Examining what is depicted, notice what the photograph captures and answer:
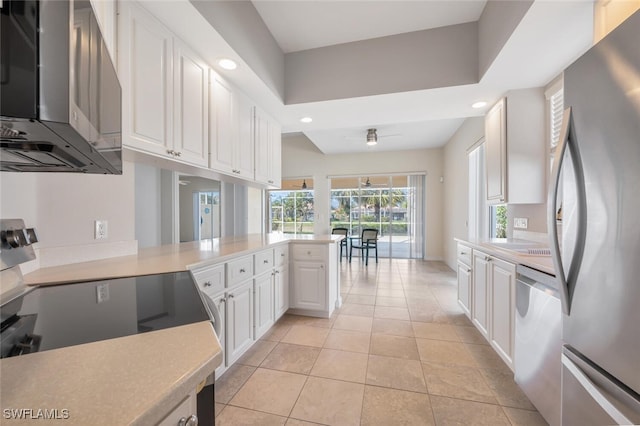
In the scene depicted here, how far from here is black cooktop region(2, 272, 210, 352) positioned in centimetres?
61

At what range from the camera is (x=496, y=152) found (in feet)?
8.68

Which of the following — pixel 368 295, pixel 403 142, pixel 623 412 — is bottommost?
pixel 368 295

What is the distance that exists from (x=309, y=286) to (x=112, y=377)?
2.45 metres

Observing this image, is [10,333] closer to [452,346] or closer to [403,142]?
[452,346]

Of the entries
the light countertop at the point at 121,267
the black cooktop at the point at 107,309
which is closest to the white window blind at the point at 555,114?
the light countertop at the point at 121,267

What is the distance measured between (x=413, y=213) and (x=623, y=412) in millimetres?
6063

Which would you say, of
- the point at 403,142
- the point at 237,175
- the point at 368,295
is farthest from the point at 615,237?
the point at 403,142

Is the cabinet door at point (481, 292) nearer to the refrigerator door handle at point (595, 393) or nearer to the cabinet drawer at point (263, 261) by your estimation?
the refrigerator door handle at point (595, 393)

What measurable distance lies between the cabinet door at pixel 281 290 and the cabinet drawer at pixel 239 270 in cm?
53

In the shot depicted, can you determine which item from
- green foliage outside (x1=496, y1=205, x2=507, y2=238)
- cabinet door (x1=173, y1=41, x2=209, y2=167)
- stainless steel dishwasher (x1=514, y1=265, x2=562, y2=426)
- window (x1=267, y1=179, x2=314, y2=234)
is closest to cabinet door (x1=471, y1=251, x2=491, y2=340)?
stainless steel dishwasher (x1=514, y1=265, x2=562, y2=426)

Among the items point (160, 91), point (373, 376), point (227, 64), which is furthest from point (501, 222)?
point (160, 91)

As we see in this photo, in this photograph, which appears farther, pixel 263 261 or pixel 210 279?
pixel 263 261

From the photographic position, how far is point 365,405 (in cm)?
156

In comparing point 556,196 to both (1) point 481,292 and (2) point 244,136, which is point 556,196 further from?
(2) point 244,136
